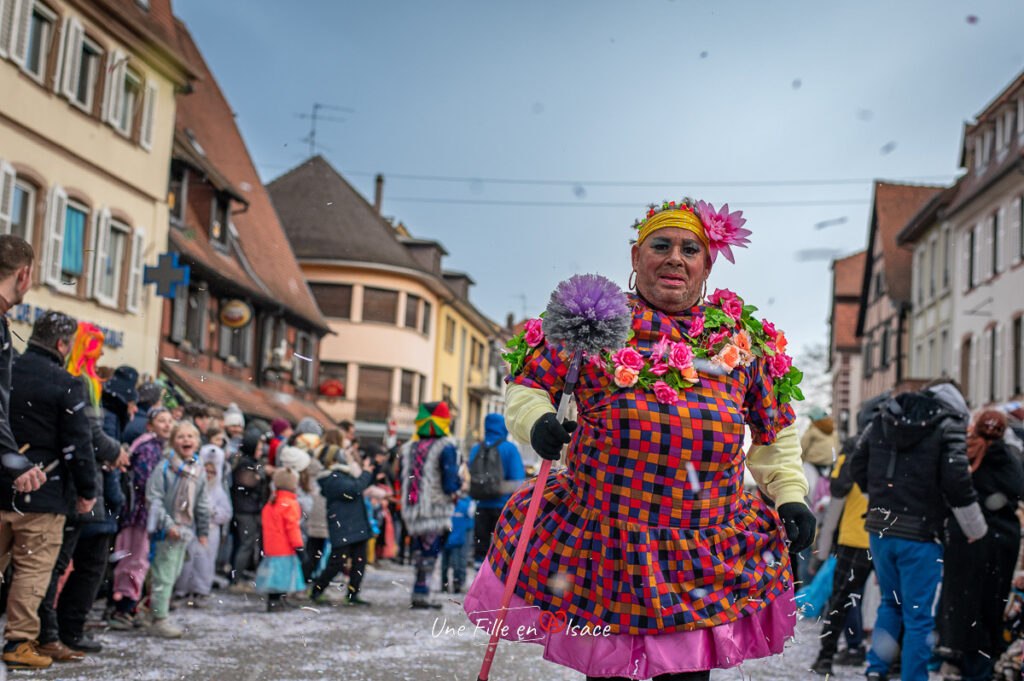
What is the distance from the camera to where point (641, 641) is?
334 cm

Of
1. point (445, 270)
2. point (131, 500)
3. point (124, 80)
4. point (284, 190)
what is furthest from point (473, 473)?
point (445, 270)

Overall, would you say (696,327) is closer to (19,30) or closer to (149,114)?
(19,30)

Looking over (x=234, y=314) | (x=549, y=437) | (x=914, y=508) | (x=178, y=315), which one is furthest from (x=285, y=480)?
(x=234, y=314)

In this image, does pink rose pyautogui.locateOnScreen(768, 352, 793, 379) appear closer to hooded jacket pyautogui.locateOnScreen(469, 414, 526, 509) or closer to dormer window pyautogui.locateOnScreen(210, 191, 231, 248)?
hooded jacket pyautogui.locateOnScreen(469, 414, 526, 509)

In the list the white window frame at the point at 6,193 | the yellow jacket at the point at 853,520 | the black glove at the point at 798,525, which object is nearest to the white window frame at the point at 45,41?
the white window frame at the point at 6,193

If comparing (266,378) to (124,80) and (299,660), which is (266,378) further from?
(299,660)

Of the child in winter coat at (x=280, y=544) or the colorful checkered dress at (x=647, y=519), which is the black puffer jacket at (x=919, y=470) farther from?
the child in winter coat at (x=280, y=544)

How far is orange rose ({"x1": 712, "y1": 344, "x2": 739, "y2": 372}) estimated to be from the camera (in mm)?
3631

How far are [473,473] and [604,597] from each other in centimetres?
804

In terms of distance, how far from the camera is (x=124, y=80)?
765 inches

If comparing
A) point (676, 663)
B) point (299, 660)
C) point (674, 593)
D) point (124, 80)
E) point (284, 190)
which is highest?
point (284, 190)

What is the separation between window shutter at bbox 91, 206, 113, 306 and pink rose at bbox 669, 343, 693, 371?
16.5m

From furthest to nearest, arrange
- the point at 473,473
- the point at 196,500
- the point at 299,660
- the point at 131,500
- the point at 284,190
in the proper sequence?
the point at 284,190
the point at 473,473
the point at 196,500
the point at 131,500
the point at 299,660

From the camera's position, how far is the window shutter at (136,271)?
782 inches
